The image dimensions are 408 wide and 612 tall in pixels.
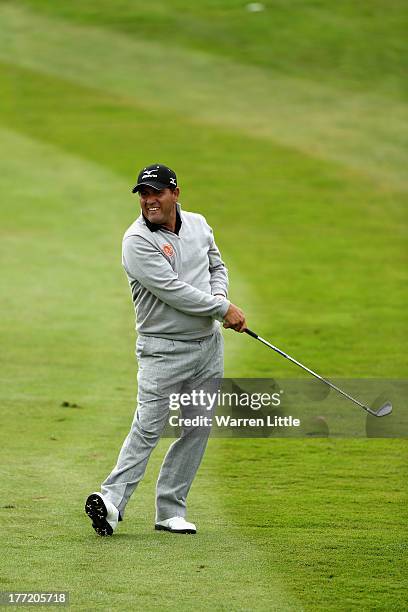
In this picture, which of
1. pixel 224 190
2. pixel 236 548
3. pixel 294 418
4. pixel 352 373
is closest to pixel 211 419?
pixel 236 548

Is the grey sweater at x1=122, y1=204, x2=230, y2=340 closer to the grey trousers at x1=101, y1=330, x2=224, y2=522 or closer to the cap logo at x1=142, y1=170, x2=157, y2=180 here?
the grey trousers at x1=101, y1=330, x2=224, y2=522

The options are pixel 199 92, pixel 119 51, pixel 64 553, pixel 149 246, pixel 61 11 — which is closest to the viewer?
pixel 64 553

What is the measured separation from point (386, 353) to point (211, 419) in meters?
6.24

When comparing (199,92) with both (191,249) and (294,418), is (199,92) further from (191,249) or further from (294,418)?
(191,249)

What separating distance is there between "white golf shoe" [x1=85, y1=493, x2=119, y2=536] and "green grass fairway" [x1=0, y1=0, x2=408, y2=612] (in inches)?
4.0

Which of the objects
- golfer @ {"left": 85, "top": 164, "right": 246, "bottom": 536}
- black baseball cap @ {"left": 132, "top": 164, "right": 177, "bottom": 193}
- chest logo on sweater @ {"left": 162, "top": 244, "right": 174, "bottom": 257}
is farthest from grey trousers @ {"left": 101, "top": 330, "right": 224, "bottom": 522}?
black baseball cap @ {"left": 132, "top": 164, "right": 177, "bottom": 193}

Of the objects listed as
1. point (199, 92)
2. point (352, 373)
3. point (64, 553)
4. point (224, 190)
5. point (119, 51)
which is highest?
point (119, 51)

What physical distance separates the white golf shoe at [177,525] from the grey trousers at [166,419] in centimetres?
5

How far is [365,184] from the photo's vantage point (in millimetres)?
22125

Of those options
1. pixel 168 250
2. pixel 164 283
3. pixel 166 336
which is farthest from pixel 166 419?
pixel 168 250

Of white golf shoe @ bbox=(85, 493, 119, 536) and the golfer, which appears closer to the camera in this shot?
white golf shoe @ bbox=(85, 493, 119, 536)

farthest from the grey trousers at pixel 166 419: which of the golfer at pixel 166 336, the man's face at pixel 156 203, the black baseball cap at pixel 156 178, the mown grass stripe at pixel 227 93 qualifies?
the mown grass stripe at pixel 227 93

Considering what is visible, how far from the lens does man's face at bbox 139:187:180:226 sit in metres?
7.30

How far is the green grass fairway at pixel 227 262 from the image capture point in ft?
22.3
